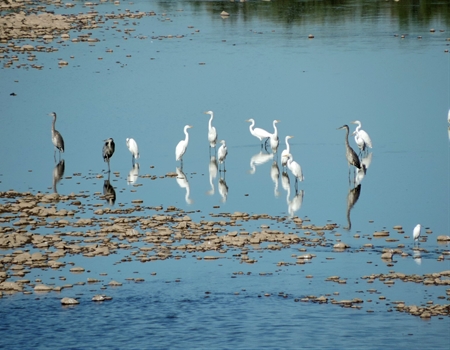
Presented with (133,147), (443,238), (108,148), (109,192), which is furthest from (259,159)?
(443,238)

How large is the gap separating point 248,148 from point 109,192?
274 inches

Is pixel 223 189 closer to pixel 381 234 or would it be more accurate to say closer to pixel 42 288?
pixel 381 234

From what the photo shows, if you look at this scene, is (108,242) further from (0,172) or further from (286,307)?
(0,172)

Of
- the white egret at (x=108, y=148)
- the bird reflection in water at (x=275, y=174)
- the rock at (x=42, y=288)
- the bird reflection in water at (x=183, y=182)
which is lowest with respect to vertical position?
the bird reflection in water at (x=275, y=174)

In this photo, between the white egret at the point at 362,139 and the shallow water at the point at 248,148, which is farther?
the white egret at the point at 362,139

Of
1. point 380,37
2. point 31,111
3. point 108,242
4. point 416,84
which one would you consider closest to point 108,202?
point 108,242

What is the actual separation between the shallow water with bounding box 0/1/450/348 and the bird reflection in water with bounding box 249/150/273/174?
3 centimetres

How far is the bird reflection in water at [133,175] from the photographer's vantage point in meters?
26.1

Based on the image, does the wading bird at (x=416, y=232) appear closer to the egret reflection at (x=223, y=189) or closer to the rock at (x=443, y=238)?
the rock at (x=443, y=238)

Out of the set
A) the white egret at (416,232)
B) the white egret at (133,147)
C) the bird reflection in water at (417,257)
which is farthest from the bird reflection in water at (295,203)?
the white egret at (133,147)

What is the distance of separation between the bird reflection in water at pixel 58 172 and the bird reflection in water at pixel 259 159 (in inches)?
216

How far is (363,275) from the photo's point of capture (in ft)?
58.9

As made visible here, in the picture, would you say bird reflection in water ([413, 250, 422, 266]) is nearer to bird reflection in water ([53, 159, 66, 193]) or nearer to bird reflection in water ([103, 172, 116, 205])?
bird reflection in water ([103, 172, 116, 205])

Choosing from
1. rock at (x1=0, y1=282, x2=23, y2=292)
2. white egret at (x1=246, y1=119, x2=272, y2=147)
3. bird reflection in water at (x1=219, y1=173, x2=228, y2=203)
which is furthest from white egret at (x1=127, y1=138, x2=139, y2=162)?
rock at (x1=0, y1=282, x2=23, y2=292)
